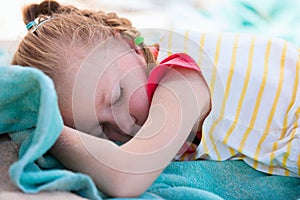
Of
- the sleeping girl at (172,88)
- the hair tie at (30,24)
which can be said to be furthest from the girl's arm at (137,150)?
the hair tie at (30,24)

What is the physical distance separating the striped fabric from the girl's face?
0.13m

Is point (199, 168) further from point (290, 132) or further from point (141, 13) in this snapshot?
point (141, 13)

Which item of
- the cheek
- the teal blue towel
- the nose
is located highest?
the teal blue towel

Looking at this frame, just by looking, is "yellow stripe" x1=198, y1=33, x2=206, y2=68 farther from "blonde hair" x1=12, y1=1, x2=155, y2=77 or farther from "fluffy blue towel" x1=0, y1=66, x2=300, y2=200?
"fluffy blue towel" x1=0, y1=66, x2=300, y2=200

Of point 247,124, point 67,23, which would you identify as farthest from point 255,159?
point 67,23

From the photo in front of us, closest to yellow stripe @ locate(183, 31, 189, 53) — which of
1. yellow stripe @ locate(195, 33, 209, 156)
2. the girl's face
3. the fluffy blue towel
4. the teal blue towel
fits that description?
yellow stripe @ locate(195, 33, 209, 156)

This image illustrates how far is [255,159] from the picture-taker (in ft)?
2.77

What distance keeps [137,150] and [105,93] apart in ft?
0.52

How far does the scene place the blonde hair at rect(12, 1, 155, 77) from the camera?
2.59ft

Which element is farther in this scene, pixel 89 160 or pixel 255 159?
pixel 255 159

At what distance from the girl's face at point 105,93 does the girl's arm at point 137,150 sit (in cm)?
7

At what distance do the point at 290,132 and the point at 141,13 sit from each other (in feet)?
2.23

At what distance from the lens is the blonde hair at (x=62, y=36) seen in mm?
790

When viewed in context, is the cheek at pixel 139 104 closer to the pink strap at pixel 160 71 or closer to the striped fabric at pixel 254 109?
the pink strap at pixel 160 71
